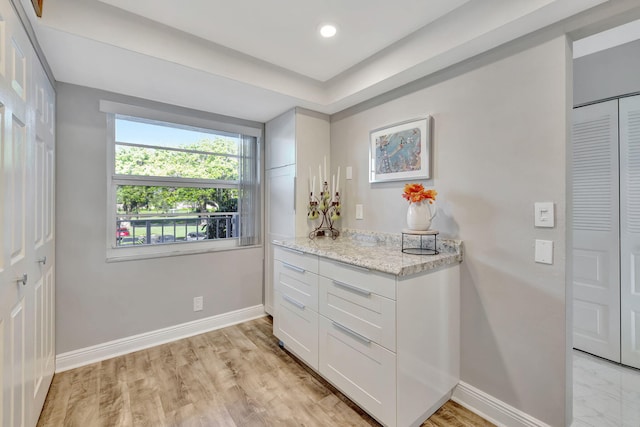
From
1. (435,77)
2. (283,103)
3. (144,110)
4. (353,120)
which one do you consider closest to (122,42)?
(144,110)

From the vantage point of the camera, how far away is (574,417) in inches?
63.2

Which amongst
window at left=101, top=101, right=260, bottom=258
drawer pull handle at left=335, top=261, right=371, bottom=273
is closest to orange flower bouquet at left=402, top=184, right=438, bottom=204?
drawer pull handle at left=335, top=261, right=371, bottom=273

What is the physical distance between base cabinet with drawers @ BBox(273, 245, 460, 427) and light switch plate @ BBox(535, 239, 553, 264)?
43 centimetres

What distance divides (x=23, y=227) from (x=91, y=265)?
1.10m

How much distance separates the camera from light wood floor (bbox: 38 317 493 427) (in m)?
1.63

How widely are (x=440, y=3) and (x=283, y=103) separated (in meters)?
1.42

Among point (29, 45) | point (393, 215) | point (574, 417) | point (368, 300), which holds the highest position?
point (29, 45)

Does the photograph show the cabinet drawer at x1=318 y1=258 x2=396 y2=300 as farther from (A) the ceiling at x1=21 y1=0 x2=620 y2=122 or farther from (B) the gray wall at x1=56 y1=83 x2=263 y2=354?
(B) the gray wall at x1=56 y1=83 x2=263 y2=354

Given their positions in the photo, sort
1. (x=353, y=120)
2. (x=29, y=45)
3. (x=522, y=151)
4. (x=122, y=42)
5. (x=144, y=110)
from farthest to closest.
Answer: (x=353, y=120) → (x=144, y=110) → (x=122, y=42) → (x=522, y=151) → (x=29, y=45)

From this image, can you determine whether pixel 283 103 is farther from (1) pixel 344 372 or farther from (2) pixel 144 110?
(1) pixel 344 372

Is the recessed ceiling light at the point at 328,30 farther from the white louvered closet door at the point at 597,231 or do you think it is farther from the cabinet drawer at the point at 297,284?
the white louvered closet door at the point at 597,231

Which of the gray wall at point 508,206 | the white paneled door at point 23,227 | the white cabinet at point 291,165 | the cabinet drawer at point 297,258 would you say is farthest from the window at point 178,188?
the gray wall at point 508,206

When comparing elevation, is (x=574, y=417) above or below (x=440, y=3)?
below

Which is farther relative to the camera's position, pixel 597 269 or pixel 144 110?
pixel 144 110
